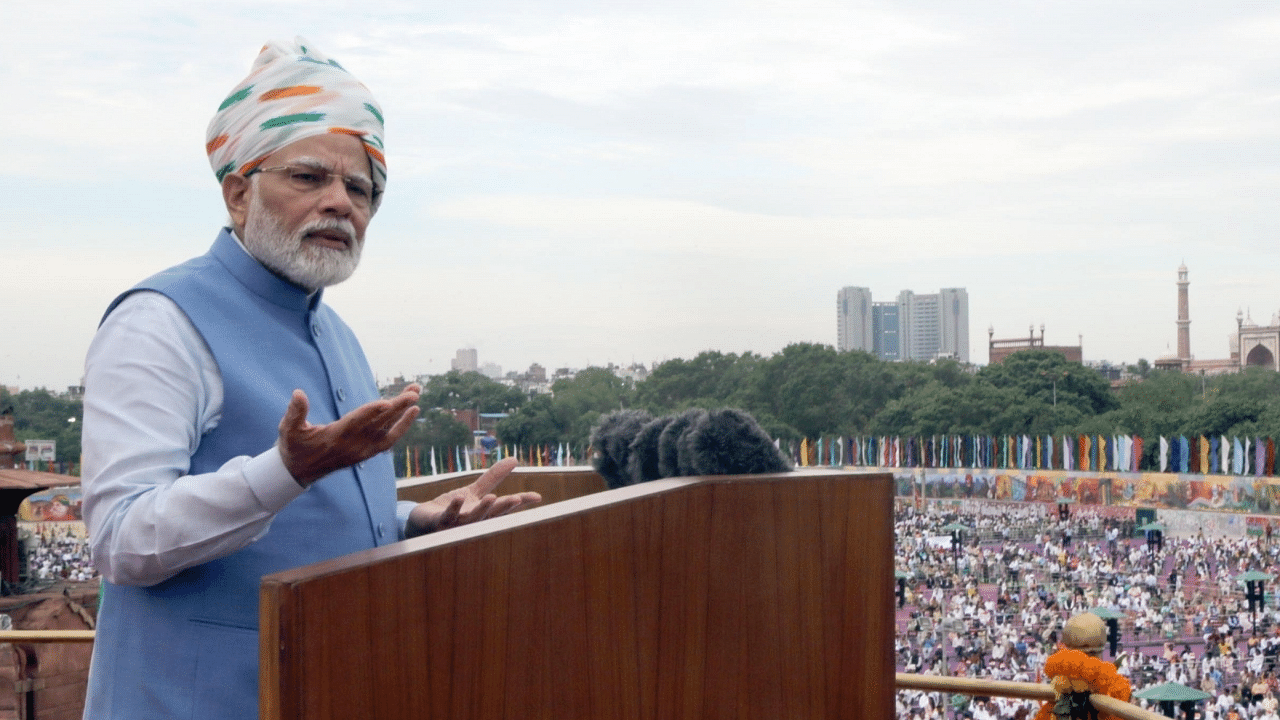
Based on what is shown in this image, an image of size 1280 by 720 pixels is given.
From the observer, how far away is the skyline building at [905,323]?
123 m

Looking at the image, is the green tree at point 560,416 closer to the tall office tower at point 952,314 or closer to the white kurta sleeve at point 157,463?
the white kurta sleeve at point 157,463

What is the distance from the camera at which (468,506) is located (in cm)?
Result: 143

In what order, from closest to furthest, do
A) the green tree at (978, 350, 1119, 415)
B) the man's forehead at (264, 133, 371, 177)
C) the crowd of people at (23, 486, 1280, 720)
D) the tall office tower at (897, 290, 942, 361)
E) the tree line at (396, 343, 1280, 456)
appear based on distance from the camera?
the man's forehead at (264, 133, 371, 177) < the crowd of people at (23, 486, 1280, 720) < the tree line at (396, 343, 1280, 456) < the green tree at (978, 350, 1119, 415) < the tall office tower at (897, 290, 942, 361)

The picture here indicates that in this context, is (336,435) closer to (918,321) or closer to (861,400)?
(861,400)

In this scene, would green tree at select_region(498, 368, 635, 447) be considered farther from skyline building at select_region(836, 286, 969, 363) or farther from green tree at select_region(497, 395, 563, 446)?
skyline building at select_region(836, 286, 969, 363)

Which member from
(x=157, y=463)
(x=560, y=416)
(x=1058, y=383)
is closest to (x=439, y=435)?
(x=560, y=416)

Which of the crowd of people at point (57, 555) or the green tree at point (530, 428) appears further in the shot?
the green tree at point (530, 428)

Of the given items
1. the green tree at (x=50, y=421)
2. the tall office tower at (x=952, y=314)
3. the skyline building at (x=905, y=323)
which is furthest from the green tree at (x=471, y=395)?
the tall office tower at (x=952, y=314)

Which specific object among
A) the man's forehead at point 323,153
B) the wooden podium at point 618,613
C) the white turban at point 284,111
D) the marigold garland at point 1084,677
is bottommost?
the marigold garland at point 1084,677

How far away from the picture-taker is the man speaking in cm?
109

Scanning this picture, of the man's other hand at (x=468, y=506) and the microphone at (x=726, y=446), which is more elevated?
the microphone at (x=726, y=446)

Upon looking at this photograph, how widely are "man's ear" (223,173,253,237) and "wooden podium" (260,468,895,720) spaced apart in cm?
54

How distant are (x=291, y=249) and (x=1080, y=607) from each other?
2100cm

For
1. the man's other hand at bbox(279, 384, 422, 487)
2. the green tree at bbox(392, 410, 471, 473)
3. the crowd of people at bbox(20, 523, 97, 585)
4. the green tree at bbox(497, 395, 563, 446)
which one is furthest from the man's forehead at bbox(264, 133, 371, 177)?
the green tree at bbox(497, 395, 563, 446)
